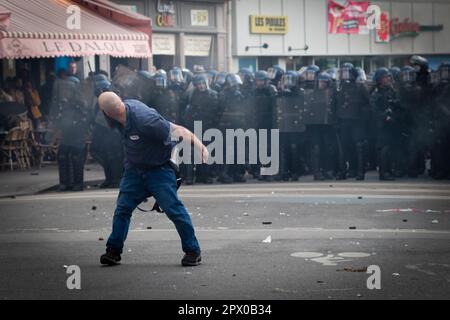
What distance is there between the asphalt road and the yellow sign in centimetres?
1905

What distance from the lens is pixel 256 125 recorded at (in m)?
20.1

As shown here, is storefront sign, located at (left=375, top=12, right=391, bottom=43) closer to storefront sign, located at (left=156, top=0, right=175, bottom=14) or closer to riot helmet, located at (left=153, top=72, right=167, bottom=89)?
storefront sign, located at (left=156, top=0, right=175, bottom=14)

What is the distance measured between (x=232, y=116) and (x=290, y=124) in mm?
1083

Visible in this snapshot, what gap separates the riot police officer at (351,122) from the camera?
19.9 m

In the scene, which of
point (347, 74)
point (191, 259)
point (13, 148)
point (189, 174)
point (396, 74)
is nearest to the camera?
point (191, 259)

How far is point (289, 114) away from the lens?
65.8ft

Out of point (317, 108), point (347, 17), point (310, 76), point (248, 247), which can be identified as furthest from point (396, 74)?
point (347, 17)

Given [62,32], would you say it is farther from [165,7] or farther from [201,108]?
[165,7]

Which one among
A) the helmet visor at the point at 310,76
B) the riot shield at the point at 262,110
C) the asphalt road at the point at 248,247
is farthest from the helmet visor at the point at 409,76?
the asphalt road at the point at 248,247

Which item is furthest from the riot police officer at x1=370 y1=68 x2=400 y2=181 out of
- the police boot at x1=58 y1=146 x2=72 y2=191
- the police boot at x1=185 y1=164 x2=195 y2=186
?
the police boot at x1=58 y1=146 x2=72 y2=191

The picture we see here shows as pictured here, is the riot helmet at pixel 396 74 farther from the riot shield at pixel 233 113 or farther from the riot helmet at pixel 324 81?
the riot shield at pixel 233 113

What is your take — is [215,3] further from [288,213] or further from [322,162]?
[288,213]

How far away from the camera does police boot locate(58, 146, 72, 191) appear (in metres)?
18.6

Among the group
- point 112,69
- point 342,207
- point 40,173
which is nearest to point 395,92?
point 342,207
